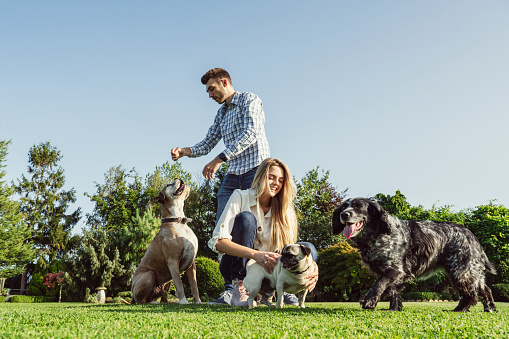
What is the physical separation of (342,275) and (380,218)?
37.2ft

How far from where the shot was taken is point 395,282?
11.7 ft

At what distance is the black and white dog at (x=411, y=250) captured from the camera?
12.0 feet

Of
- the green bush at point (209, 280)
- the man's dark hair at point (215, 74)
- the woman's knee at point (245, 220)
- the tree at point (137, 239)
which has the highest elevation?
the man's dark hair at point (215, 74)

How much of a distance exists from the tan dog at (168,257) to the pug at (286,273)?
60.1 inches

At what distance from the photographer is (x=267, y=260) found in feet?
Answer: 11.5

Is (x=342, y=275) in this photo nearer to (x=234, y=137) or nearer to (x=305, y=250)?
(x=234, y=137)

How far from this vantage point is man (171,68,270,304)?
500cm

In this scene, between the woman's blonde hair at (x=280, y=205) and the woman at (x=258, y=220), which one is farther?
the woman's blonde hair at (x=280, y=205)

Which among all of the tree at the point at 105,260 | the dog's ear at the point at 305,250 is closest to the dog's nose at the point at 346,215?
the dog's ear at the point at 305,250

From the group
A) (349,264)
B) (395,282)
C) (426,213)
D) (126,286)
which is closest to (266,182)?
(395,282)

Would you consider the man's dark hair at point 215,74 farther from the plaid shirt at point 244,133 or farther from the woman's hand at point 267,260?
the woman's hand at point 267,260

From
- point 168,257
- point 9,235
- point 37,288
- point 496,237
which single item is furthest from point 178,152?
point 9,235

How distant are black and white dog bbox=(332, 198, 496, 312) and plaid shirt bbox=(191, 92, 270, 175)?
1625mm

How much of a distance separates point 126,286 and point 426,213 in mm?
14269
